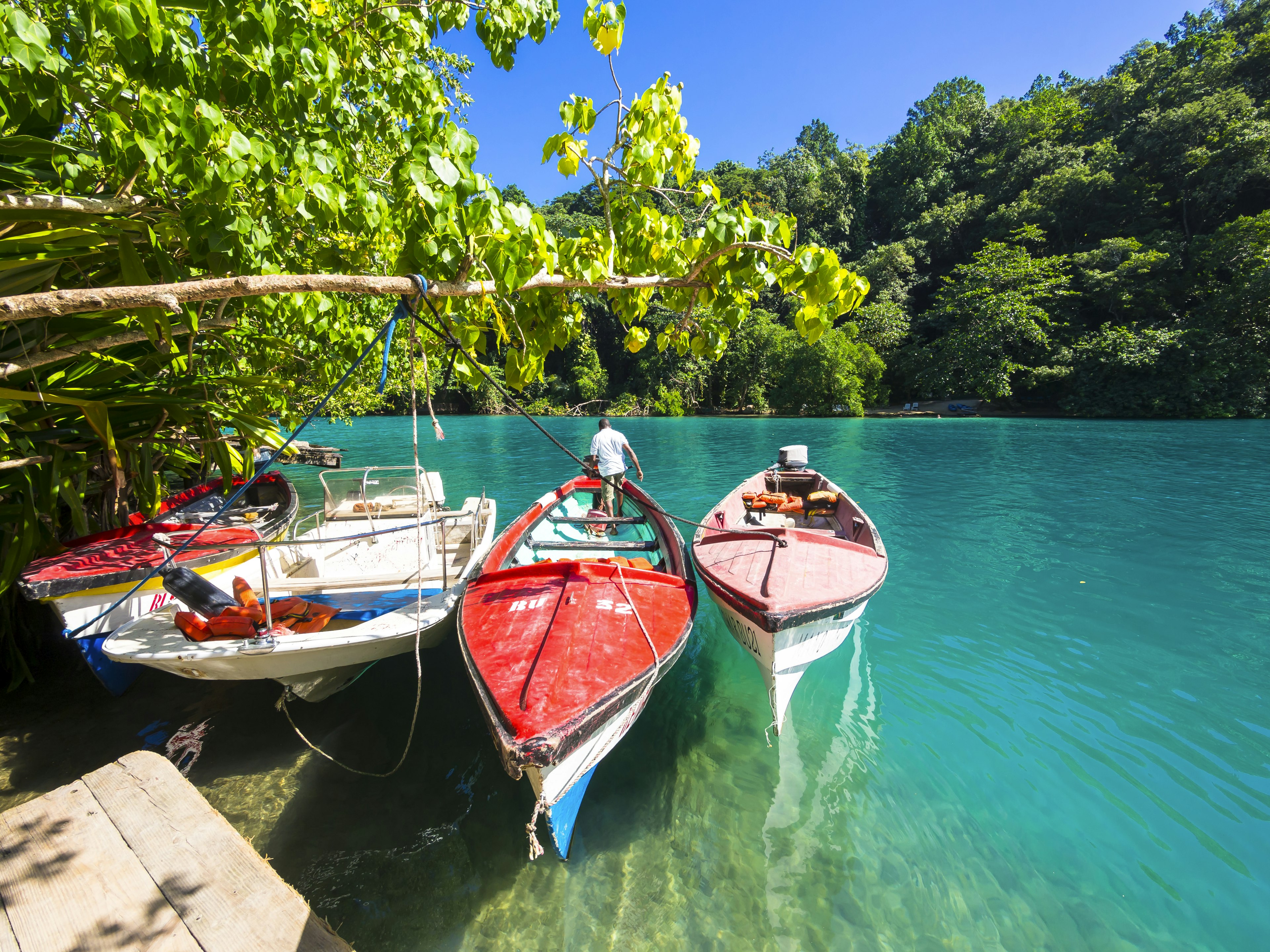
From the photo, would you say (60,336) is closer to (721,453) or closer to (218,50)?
(218,50)

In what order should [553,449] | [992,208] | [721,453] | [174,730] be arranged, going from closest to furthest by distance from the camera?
[174,730] < [721,453] < [553,449] < [992,208]

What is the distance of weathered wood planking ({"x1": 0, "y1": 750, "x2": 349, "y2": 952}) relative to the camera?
7.17 feet

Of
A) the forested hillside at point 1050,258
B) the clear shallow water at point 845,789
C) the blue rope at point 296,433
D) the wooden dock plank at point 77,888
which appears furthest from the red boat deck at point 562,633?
the forested hillside at point 1050,258

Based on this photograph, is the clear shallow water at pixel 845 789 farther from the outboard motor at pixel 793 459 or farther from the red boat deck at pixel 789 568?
the outboard motor at pixel 793 459

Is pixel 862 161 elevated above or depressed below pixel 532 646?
above

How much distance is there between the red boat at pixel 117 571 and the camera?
14.5ft

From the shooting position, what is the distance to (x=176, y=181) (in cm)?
272

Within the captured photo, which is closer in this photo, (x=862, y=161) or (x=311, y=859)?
(x=311, y=859)

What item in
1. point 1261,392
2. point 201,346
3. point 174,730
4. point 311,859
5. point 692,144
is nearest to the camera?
point 692,144

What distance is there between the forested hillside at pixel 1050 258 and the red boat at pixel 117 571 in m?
24.5

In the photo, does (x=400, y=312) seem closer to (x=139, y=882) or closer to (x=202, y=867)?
(x=202, y=867)

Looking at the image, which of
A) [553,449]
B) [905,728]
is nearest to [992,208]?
[553,449]

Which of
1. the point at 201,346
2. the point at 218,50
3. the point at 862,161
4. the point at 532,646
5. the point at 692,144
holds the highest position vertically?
the point at 862,161

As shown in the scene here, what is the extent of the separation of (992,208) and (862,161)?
17157 millimetres
